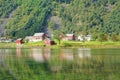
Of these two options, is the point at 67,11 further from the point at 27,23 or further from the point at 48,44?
the point at 48,44

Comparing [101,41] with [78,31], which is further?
[78,31]

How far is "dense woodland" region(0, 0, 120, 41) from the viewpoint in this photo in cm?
17438

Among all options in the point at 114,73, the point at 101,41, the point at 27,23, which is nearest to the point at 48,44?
the point at 101,41

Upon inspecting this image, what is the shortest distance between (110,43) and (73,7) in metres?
94.5

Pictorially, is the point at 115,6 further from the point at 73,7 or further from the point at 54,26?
the point at 54,26

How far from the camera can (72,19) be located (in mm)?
186750

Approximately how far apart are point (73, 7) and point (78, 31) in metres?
22.5

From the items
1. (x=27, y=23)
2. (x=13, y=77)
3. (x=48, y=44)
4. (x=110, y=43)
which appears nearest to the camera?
(x=13, y=77)

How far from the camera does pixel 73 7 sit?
195m

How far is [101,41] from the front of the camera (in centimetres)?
10744

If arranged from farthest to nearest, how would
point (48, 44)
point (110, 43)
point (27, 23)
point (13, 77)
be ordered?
point (27, 23) → point (48, 44) → point (110, 43) → point (13, 77)

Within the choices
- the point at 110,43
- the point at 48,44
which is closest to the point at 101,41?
the point at 110,43

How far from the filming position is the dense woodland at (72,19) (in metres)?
174

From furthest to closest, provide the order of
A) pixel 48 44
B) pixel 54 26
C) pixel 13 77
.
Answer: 1. pixel 54 26
2. pixel 48 44
3. pixel 13 77
